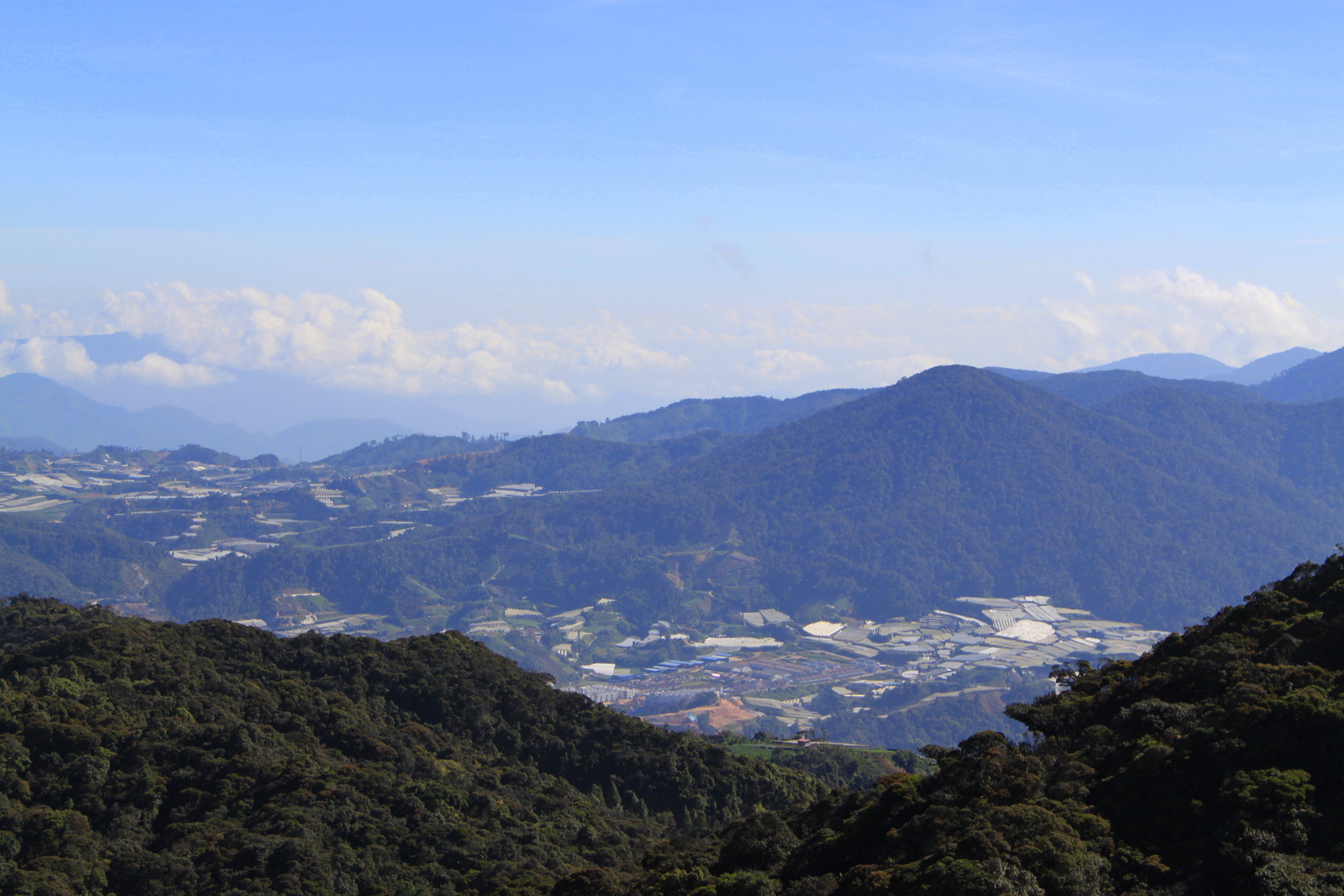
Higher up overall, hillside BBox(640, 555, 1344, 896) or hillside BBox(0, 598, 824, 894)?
hillside BBox(640, 555, 1344, 896)

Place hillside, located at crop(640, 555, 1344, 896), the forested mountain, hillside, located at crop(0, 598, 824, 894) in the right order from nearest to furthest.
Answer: hillside, located at crop(640, 555, 1344, 896) → the forested mountain → hillside, located at crop(0, 598, 824, 894)

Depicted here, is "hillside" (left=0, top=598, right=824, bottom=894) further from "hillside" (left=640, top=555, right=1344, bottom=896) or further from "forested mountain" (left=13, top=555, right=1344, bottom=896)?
"hillside" (left=640, top=555, right=1344, bottom=896)

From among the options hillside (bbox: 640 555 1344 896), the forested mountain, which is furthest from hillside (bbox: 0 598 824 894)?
hillside (bbox: 640 555 1344 896)

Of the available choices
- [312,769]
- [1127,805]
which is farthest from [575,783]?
[1127,805]

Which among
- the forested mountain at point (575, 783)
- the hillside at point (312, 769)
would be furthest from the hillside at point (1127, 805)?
the hillside at point (312, 769)

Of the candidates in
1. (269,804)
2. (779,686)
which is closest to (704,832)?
(269,804)

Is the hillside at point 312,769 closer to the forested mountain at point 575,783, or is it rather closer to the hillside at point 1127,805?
the forested mountain at point 575,783
